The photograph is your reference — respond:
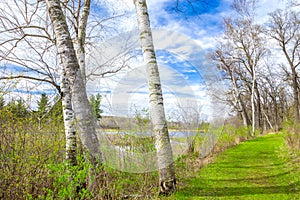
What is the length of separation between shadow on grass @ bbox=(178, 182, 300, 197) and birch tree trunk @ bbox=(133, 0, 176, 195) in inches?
16.9

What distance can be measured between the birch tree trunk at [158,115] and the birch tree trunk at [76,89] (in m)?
1.25

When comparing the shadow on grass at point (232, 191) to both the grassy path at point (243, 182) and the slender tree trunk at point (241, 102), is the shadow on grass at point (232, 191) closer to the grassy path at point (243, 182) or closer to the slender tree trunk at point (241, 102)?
the grassy path at point (243, 182)

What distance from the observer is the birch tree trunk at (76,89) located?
4117 mm

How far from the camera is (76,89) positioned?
4234 mm

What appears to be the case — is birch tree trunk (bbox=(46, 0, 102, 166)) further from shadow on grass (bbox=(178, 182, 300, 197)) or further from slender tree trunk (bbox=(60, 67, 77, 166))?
shadow on grass (bbox=(178, 182, 300, 197))

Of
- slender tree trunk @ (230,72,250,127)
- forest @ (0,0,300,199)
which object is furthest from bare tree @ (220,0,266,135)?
forest @ (0,0,300,199)

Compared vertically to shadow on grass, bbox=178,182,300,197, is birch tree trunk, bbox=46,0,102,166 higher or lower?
higher

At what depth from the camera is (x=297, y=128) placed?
920cm

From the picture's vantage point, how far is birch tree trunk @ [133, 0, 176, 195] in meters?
4.71

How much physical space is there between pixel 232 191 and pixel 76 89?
13.0 ft

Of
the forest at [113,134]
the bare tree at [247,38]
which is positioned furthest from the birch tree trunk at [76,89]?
the bare tree at [247,38]

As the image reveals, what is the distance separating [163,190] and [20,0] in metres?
6.86

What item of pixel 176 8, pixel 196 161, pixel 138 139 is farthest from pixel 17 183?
pixel 176 8

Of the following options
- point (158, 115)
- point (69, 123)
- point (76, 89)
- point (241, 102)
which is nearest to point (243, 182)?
point (158, 115)
